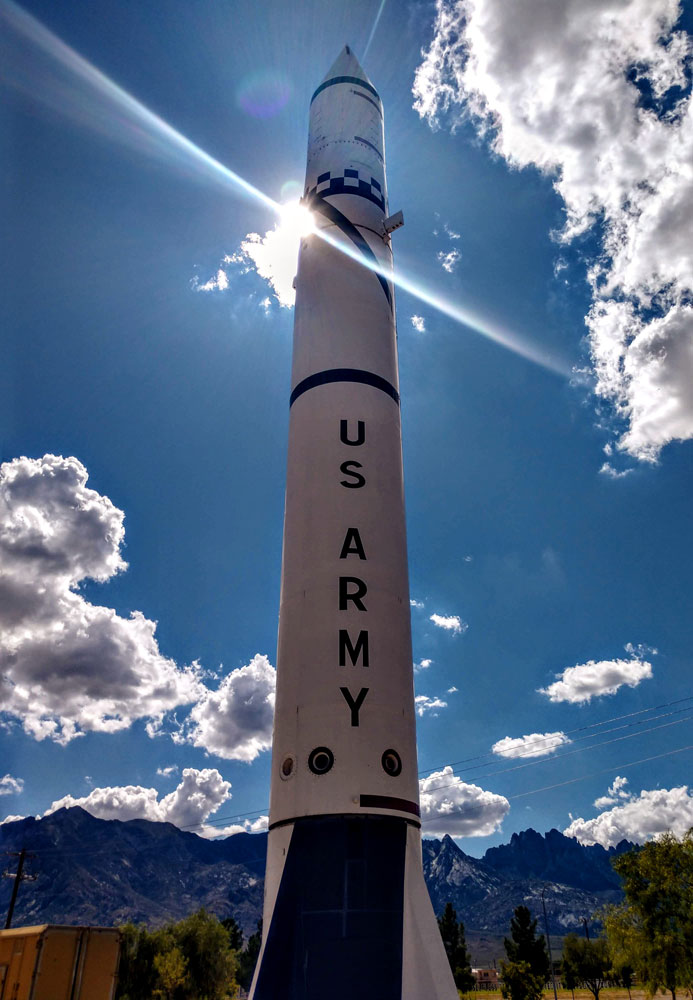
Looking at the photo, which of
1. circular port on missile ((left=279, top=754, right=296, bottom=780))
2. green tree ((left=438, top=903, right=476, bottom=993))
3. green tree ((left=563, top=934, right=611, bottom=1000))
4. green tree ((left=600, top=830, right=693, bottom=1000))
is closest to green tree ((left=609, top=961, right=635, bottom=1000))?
green tree ((left=600, top=830, right=693, bottom=1000))

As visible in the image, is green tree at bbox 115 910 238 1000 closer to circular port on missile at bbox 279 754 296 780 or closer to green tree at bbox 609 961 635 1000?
green tree at bbox 609 961 635 1000

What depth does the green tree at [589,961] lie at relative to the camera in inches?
2314

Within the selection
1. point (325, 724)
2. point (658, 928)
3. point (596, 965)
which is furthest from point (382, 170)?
point (596, 965)

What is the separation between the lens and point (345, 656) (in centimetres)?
1383

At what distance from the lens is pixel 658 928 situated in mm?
27188

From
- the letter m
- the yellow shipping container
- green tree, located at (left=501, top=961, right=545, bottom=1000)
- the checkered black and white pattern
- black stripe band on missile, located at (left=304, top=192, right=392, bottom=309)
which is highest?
the checkered black and white pattern

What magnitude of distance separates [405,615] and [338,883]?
5.34 m

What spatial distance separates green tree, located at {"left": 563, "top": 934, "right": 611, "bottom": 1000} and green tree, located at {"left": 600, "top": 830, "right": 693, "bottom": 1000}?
117 feet

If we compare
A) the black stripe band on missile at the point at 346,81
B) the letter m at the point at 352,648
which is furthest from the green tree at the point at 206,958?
the black stripe band on missile at the point at 346,81

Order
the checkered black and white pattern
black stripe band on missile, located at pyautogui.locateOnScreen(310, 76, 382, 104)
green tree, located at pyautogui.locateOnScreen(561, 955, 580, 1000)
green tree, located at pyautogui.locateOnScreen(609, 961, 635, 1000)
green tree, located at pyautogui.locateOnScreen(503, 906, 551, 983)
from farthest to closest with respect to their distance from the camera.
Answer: green tree, located at pyautogui.locateOnScreen(503, 906, 551, 983), green tree, located at pyautogui.locateOnScreen(561, 955, 580, 1000), green tree, located at pyautogui.locateOnScreen(609, 961, 635, 1000), black stripe band on missile, located at pyautogui.locateOnScreen(310, 76, 382, 104), the checkered black and white pattern

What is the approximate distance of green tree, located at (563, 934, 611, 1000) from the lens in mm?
58781

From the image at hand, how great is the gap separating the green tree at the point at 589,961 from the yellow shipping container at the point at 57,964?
57426 mm

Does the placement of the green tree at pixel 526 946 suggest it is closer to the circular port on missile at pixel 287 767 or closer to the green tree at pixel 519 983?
the green tree at pixel 519 983

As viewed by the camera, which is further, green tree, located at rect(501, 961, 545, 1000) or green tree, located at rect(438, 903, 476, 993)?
green tree, located at rect(438, 903, 476, 993)
